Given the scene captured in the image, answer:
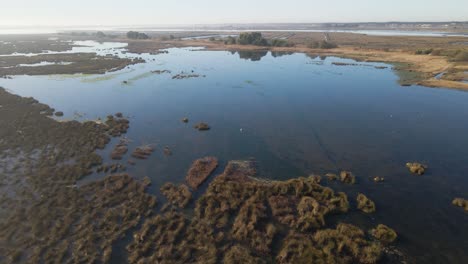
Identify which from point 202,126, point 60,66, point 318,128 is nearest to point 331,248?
point 318,128

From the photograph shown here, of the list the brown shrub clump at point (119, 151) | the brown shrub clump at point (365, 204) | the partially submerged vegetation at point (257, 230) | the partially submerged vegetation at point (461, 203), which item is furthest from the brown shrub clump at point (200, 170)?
the partially submerged vegetation at point (461, 203)

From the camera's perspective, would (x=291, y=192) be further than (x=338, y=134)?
No

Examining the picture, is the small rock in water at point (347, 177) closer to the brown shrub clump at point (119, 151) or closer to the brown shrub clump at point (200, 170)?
the brown shrub clump at point (200, 170)

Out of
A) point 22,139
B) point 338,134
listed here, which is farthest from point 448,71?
point 22,139

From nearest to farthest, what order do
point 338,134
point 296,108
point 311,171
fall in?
point 311,171
point 338,134
point 296,108

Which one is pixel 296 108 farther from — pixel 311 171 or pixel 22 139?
pixel 22 139

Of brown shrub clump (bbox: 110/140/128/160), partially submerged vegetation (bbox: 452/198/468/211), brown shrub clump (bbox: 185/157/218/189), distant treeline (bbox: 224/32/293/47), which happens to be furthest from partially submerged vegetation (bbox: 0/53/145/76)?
partially submerged vegetation (bbox: 452/198/468/211)

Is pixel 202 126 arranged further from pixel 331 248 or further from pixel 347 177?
pixel 331 248
